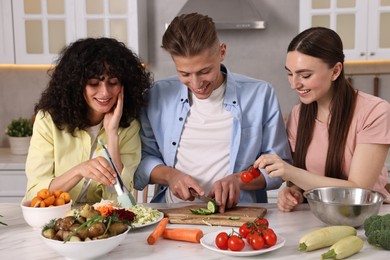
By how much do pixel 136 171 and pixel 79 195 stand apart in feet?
0.92

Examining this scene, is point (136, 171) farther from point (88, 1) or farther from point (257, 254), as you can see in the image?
point (88, 1)

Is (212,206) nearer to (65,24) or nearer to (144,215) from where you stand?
(144,215)

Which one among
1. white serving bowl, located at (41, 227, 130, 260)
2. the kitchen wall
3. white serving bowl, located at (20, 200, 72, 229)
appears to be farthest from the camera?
the kitchen wall

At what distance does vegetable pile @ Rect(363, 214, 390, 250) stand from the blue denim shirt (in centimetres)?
68

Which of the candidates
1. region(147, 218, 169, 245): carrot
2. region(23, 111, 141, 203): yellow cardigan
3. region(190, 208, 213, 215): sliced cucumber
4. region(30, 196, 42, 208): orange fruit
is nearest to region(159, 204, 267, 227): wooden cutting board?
region(190, 208, 213, 215): sliced cucumber

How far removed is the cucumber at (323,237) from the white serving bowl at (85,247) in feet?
1.86

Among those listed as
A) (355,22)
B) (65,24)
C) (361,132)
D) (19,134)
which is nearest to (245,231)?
(361,132)

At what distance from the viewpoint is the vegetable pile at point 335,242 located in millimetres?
1711

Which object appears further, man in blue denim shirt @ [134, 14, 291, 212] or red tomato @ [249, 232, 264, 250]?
man in blue denim shirt @ [134, 14, 291, 212]

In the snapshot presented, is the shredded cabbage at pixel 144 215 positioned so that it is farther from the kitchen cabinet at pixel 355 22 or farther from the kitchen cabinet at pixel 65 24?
the kitchen cabinet at pixel 355 22

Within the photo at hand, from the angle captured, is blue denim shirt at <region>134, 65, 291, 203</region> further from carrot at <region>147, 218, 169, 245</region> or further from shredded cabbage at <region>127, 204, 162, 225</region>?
carrot at <region>147, 218, 169, 245</region>

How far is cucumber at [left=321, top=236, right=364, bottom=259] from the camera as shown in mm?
1705

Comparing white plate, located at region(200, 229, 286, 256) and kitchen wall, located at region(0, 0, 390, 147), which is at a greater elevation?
kitchen wall, located at region(0, 0, 390, 147)

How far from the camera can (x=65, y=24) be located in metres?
4.07
